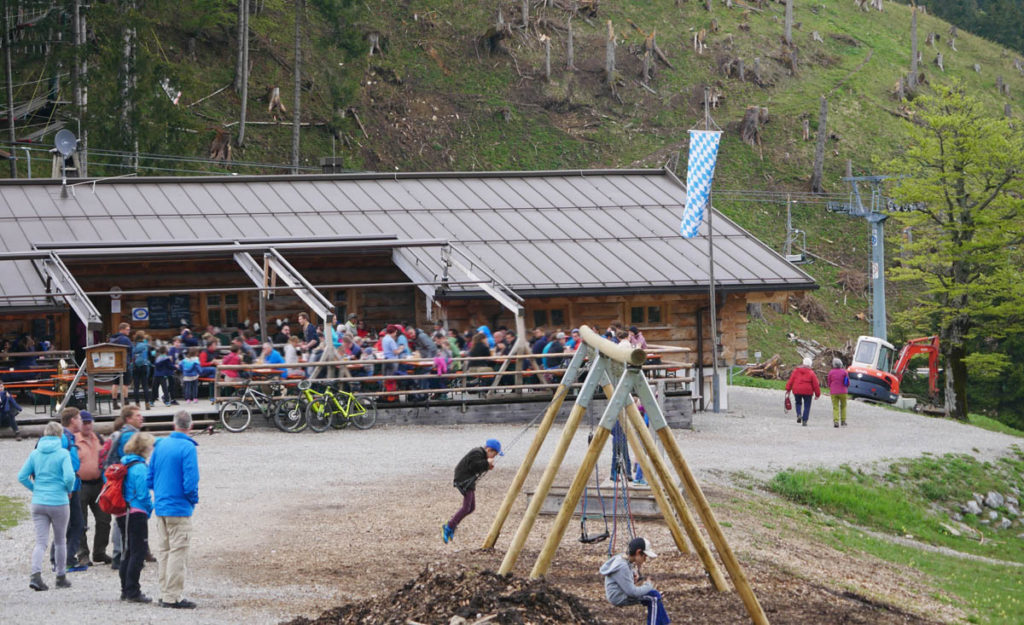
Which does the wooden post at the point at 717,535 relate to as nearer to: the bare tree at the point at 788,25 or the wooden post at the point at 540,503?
the wooden post at the point at 540,503

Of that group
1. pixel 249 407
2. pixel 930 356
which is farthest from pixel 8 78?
pixel 930 356

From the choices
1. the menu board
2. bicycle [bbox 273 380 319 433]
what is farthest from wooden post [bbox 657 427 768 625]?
the menu board

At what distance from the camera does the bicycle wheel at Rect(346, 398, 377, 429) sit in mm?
23091

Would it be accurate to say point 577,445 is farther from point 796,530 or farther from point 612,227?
point 612,227

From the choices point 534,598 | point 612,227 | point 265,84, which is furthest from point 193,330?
point 265,84

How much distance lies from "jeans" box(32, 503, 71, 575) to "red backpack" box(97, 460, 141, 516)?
1.38ft

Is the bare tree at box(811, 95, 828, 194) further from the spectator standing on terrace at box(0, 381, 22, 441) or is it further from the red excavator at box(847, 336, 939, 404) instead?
the spectator standing on terrace at box(0, 381, 22, 441)

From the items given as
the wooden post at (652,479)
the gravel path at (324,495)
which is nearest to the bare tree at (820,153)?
the gravel path at (324,495)

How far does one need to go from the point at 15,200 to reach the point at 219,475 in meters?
15.1

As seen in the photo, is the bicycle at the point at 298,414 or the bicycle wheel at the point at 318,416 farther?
the bicycle wheel at the point at 318,416

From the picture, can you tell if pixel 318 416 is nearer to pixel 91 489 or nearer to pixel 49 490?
pixel 91 489

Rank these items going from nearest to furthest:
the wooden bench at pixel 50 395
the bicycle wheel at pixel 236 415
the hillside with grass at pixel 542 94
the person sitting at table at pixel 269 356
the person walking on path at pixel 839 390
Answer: the bicycle wheel at pixel 236 415
the wooden bench at pixel 50 395
the person sitting at table at pixel 269 356
the person walking on path at pixel 839 390
the hillside with grass at pixel 542 94

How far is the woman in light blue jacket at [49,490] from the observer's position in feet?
38.3

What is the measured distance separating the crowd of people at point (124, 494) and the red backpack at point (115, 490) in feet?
0.12
